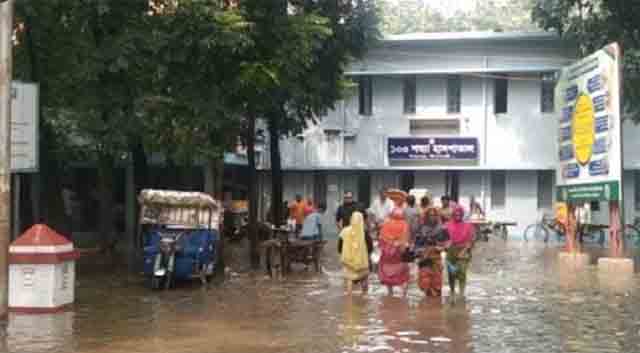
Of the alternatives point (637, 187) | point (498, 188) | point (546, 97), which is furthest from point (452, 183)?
point (637, 187)

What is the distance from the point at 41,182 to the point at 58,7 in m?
7.86

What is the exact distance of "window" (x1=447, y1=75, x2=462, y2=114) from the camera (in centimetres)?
3788

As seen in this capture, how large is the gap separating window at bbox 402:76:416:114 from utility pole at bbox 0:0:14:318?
2706 centimetres

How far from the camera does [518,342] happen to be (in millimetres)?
11211

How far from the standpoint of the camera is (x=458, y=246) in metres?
15.4

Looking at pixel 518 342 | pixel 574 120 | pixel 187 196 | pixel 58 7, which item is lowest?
pixel 518 342

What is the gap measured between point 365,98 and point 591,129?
16.7m

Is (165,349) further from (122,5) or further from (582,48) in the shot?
(582,48)

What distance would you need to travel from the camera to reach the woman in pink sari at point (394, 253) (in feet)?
52.5

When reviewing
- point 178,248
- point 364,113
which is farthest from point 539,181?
point 178,248

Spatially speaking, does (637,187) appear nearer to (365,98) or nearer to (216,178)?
(365,98)

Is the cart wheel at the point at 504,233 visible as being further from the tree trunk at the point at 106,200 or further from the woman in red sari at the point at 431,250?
the woman in red sari at the point at 431,250

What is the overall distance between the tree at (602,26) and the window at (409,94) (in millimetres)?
7321

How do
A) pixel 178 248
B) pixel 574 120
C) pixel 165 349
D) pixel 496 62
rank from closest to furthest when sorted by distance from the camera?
pixel 165 349, pixel 178 248, pixel 574 120, pixel 496 62
